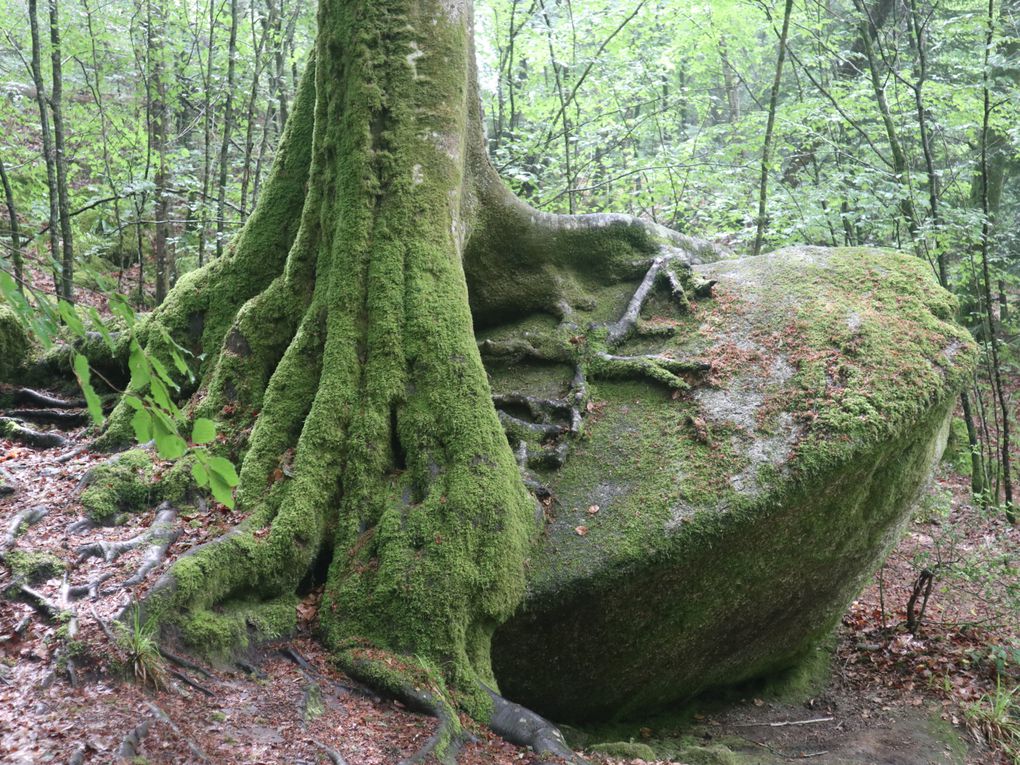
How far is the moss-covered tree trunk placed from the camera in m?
4.44

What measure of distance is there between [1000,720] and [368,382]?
587 centimetres

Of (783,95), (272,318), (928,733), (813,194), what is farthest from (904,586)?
(783,95)

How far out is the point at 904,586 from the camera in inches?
386

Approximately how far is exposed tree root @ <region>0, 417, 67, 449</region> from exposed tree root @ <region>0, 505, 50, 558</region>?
157 centimetres

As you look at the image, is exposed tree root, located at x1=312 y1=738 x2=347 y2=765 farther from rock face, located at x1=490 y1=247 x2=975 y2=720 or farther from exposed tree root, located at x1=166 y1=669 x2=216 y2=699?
rock face, located at x1=490 y1=247 x2=975 y2=720

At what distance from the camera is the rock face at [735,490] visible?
539 centimetres

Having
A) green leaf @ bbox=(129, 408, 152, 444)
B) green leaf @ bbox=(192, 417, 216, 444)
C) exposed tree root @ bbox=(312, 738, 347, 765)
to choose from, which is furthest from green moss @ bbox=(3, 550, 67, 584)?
green leaf @ bbox=(192, 417, 216, 444)

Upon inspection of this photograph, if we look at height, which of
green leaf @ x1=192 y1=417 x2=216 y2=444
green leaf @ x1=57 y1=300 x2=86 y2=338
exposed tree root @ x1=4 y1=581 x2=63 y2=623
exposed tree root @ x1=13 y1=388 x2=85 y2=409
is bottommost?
exposed tree root @ x1=4 y1=581 x2=63 y2=623

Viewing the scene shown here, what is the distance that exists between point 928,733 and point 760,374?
3.26m

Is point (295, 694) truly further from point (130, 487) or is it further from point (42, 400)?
point (42, 400)

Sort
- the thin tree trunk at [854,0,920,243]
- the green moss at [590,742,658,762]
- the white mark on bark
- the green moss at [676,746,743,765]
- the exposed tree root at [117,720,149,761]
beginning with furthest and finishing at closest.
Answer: the thin tree trunk at [854,0,920,243] < the white mark on bark < the green moss at [676,746,743,765] < the green moss at [590,742,658,762] < the exposed tree root at [117,720,149,761]

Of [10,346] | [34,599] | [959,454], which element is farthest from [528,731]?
[959,454]

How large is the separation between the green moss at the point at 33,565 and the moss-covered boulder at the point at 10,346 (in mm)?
3872

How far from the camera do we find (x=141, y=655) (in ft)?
11.4
